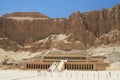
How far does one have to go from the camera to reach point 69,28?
472ft

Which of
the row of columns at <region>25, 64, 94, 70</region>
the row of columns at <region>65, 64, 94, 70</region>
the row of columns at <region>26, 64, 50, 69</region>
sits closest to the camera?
the row of columns at <region>65, 64, 94, 70</region>

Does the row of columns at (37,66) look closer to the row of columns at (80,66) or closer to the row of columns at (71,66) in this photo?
the row of columns at (71,66)

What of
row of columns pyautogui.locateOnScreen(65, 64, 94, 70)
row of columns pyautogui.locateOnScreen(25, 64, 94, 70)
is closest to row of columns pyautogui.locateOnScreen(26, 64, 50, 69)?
row of columns pyautogui.locateOnScreen(25, 64, 94, 70)

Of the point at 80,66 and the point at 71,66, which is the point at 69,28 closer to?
the point at 71,66

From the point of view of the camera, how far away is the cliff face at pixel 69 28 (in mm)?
134625

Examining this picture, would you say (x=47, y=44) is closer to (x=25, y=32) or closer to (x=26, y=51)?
(x=26, y=51)

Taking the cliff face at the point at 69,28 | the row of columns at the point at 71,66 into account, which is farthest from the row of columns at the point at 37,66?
the cliff face at the point at 69,28

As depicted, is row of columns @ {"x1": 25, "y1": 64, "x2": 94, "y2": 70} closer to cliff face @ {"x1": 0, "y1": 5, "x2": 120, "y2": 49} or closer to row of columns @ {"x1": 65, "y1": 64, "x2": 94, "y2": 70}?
row of columns @ {"x1": 65, "y1": 64, "x2": 94, "y2": 70}

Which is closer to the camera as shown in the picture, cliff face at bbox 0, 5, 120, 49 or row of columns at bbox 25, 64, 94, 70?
row of columns at bbox 25, 64, 94, 70

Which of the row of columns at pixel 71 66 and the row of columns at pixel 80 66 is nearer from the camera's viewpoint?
the row of columns at pixel 80 66

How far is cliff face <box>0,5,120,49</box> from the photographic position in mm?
134625

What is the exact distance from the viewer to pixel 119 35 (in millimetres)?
129750

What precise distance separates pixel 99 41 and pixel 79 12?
68.4ft

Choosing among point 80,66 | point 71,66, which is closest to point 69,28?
point 71,66
